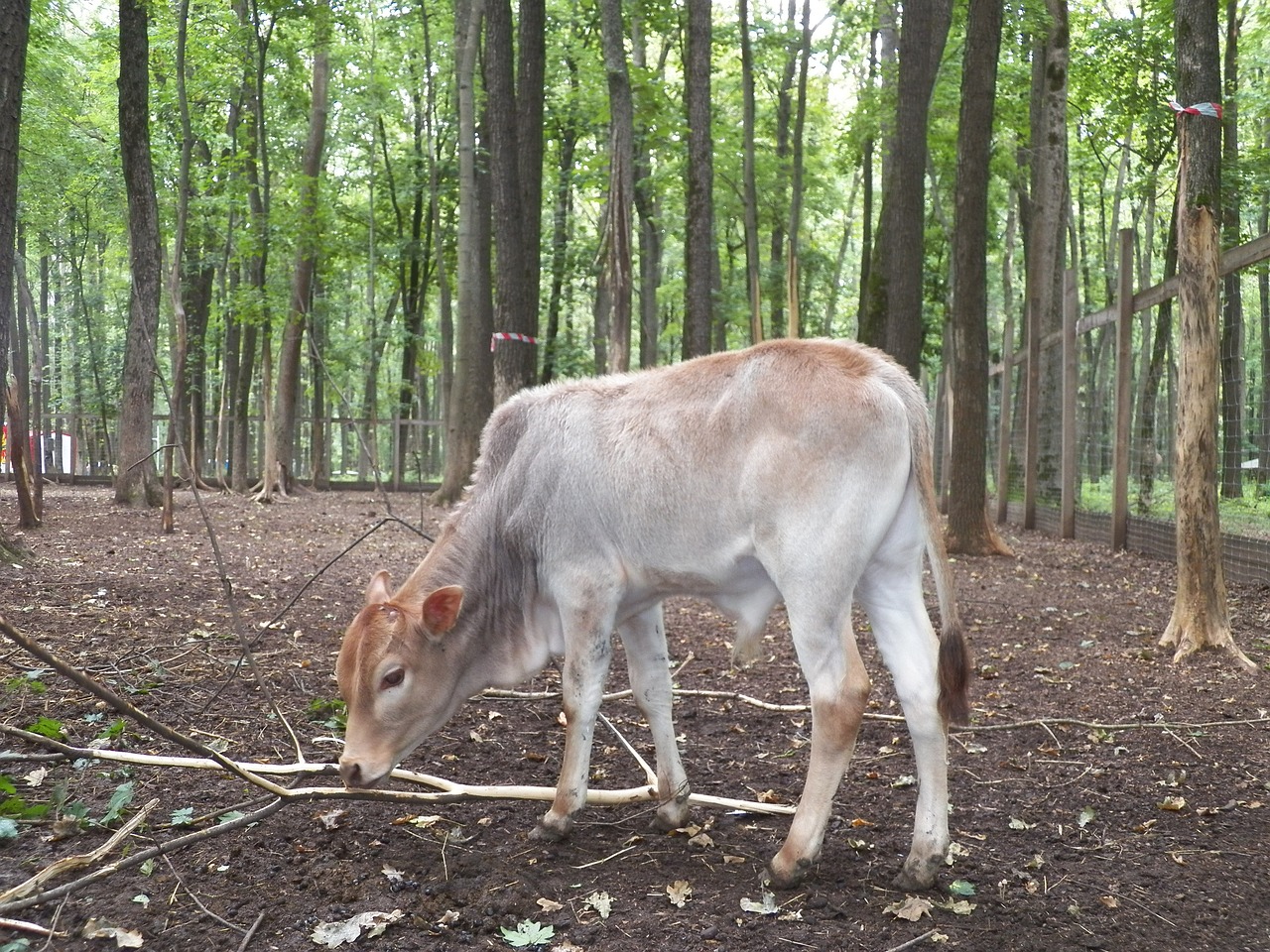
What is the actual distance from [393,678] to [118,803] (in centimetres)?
104

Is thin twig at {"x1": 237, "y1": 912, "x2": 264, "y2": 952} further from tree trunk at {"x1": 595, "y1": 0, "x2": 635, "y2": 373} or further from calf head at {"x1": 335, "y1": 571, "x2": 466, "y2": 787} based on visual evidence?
tree trunk at {"x1": 595, "y1": 0, "x2": 635, "y2": 373}

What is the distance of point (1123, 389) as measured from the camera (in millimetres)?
11625

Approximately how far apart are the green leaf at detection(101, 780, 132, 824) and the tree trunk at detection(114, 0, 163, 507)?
30.6 feet

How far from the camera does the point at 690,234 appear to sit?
13492 mm

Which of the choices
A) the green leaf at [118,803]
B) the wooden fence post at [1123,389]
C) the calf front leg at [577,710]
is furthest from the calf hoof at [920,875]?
the wooden fence post at [1123,389]

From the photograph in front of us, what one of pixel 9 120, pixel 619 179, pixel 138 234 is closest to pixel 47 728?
pixel 9 120

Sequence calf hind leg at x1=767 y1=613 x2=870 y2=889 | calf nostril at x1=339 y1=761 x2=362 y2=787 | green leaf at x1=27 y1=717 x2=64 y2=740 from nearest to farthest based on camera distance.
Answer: calf hind leg at x1=767 y1=613 x2=870 y2=889 → calf nostril at x1=339 y1=761 x2=362 y2=787 → green leaf at x1=27 y1=717 x2=64 y2=740

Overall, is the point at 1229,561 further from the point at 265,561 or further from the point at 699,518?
the point at 265,561

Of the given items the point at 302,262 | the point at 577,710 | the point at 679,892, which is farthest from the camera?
the point at 302,262

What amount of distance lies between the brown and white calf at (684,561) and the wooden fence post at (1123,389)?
8619mm

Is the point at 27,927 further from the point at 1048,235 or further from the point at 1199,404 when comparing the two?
the point at 1048,235

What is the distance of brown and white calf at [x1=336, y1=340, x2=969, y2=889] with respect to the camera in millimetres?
3730

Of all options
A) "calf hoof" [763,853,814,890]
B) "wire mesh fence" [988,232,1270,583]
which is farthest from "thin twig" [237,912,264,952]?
"wire mesh fence" [988,232,1270,583]

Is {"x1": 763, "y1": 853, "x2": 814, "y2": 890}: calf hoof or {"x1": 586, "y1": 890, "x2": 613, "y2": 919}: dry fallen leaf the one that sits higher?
{"x1": 763, "y1": 853, "x2": 814, "y2": 890}: calf hoof
